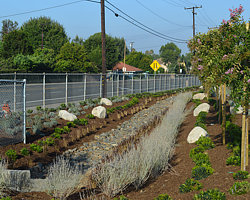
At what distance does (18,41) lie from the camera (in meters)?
46.3

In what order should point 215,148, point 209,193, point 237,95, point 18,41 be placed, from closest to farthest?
point 209,193 → point 237,95 → point 215,148 → point 18,41

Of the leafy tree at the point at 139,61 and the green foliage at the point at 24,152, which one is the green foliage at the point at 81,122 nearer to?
the green foliage at the point at 24,152

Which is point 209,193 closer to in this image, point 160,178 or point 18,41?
point 160,178

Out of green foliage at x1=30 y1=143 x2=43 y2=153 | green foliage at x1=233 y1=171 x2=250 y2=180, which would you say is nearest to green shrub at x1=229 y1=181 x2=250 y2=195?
green foliage at x1=233 y1=171 x2=250 y2=180

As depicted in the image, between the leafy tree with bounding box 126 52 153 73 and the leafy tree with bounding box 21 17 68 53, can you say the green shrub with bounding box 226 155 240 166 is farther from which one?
the leafy tree with bounding box 126 52 153 73

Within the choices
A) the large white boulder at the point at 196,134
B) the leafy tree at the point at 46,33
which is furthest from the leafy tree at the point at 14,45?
the large white boulder at the point at 196,134

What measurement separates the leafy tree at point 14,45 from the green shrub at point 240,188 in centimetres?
4454

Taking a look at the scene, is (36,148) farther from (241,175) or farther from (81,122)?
(241,175)

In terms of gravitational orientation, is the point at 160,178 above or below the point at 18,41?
below

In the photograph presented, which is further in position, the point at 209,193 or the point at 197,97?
the point at 197,97

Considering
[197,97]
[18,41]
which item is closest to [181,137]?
[197,97]

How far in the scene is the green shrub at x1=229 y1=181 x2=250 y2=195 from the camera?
16.9ft

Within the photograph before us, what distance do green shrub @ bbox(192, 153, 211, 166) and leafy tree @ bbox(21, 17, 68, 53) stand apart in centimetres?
5702

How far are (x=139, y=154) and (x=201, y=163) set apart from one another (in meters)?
1.33
